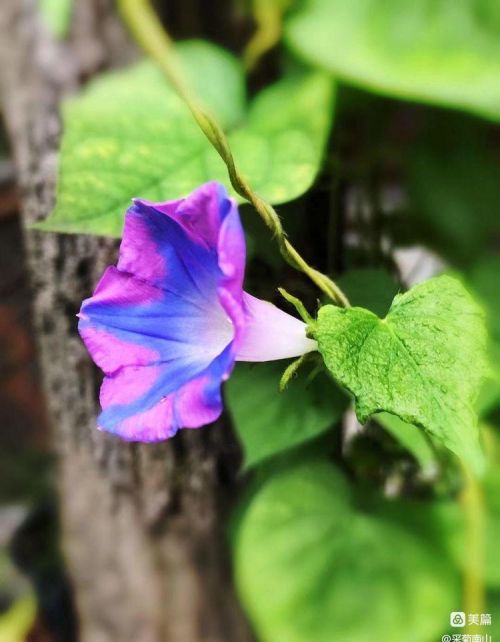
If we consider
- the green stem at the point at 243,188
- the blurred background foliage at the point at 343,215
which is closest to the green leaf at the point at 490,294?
the blurred background foliage at the point at 343,215

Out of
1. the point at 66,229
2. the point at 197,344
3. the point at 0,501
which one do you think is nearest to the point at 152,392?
the point at 197,344

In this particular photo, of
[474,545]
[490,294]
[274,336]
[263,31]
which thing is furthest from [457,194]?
[274,336]

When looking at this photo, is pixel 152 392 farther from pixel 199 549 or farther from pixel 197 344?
pixel 199 549

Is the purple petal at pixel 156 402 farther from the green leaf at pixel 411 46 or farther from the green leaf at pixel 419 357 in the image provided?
the green leaf at pixel 411 46

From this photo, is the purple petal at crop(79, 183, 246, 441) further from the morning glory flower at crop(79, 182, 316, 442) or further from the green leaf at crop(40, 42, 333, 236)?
the green leaf at crop(40, 42, 333, 236)

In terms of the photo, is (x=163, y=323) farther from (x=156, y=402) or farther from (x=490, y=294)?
(x=490, y=294)
